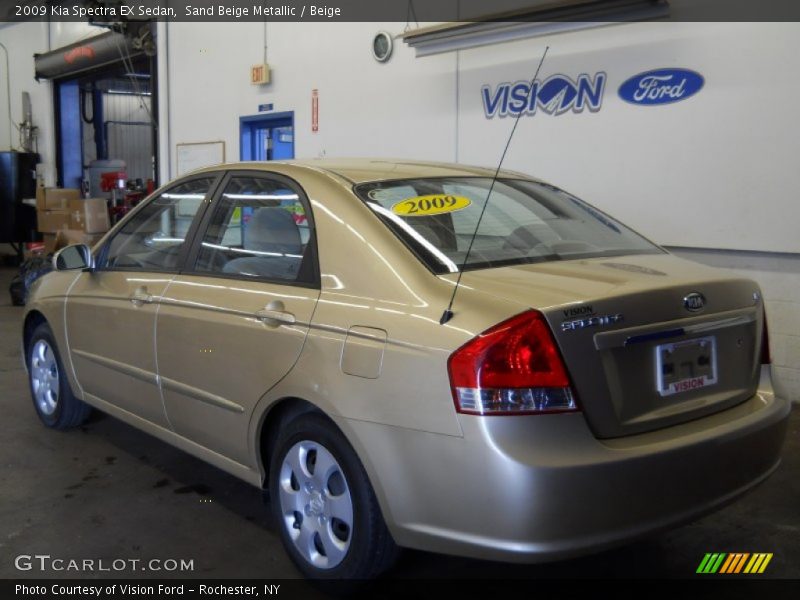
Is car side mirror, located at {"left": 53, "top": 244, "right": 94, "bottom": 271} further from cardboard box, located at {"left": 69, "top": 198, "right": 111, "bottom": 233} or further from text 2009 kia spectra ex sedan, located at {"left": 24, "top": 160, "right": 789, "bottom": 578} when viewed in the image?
cardboard box, located at {"left": 69, "top": 198, "right": 111, "bottom": 233}

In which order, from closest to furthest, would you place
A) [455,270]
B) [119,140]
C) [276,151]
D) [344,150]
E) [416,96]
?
[455,270] → [416,96] → [344,150] → [276,151] → [119,140]

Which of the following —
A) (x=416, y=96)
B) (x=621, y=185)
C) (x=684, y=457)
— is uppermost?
(x=416, y=96)

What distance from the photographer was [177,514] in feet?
10.8

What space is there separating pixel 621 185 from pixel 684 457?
3662 millimetres

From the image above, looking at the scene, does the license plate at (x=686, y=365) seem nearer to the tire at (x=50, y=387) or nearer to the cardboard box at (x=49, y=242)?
the tire at (x=50, y=387)

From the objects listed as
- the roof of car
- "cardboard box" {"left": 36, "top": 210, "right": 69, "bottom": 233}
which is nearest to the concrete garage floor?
the roof of car

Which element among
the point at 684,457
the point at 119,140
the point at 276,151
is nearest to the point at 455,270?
the point at 684,457

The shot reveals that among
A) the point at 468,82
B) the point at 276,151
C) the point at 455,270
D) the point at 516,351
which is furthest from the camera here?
the point at 276,151

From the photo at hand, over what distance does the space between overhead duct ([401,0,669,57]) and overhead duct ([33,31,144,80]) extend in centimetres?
527

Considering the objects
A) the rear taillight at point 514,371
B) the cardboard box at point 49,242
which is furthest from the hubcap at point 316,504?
the cardboard box at point 49,242

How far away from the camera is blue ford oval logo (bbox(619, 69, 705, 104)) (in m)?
5.16

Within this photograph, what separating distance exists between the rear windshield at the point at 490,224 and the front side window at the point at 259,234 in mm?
281

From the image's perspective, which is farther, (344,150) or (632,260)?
(344,150)

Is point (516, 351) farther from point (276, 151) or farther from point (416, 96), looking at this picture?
point (276, 151)
